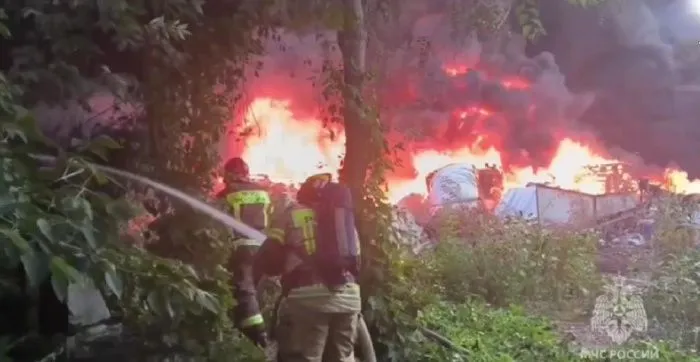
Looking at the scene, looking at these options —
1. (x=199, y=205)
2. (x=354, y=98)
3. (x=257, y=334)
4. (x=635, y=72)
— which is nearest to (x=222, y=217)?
(x=199, y=205)

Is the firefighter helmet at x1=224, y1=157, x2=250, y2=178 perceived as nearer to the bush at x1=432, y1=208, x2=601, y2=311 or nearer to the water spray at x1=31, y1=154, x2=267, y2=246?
the water spray at x1=31, y1=154, x2=267, y2=246

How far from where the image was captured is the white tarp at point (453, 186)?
2.77m

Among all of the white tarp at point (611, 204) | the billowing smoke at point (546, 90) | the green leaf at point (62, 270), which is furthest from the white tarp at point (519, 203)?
the green leaf at point (62, 270)

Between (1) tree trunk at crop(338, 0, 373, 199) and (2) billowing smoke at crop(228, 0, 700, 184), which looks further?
(2) billowing smoke at crop(228, 0, 700, 184)

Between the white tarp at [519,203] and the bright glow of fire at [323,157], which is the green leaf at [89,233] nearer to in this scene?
the bright glow of fire at [323,157]

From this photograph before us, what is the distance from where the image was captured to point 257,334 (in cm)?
251

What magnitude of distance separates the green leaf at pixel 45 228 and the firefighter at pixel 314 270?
92 cm

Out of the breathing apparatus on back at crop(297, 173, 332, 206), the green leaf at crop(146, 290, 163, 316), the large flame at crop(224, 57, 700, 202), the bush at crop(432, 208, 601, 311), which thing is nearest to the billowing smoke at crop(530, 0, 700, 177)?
the large flame at crop(224, 57, 700, 202)

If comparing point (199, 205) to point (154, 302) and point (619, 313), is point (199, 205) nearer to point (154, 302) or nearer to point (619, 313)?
point (154, 302)

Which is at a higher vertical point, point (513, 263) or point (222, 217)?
point (222, 217)

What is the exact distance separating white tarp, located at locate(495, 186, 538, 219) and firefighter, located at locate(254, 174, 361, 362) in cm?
63

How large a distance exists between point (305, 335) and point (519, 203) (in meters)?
0.95

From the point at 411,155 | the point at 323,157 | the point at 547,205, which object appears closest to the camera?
the point at 323,157

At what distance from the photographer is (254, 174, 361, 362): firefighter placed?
8.10 ft
